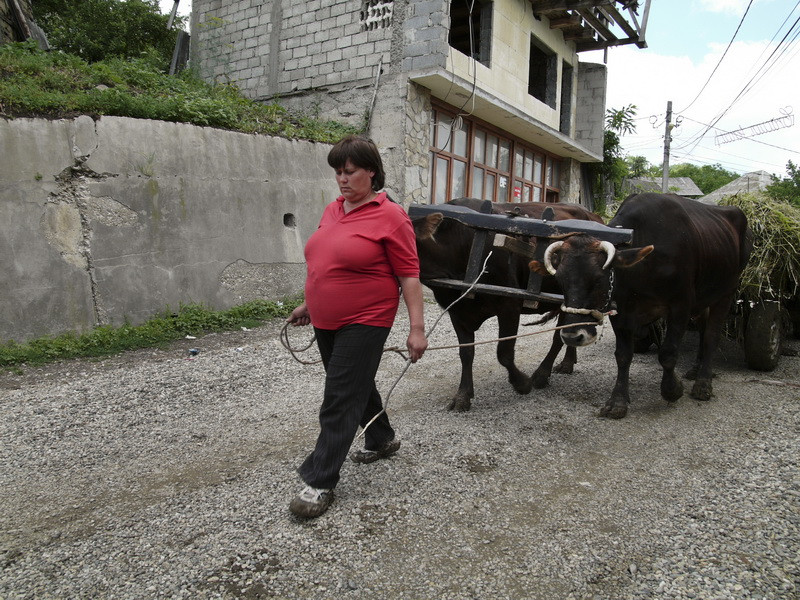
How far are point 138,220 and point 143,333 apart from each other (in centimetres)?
137

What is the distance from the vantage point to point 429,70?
956 centimetres

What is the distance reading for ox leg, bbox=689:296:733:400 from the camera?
493 cm

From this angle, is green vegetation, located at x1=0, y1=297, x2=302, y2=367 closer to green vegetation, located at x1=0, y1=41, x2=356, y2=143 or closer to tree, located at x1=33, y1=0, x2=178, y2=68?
green vegetation, located at x1=0, y1=41, x2=356, y2=143

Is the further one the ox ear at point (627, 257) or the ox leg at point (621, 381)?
the ox leg at point (621, 381)

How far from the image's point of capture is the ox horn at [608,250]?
364cm

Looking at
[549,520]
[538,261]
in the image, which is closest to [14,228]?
[538,261]

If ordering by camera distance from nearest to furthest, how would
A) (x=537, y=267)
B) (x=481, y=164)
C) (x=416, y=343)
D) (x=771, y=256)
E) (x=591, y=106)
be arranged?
(x=416, y=343) → (x=537, y=267) → (x=771, y=256) → (x=481, y=164) → (x=591, y=106)

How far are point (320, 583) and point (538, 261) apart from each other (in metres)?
2.40

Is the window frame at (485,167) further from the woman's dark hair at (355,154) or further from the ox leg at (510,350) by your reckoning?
the woman's dark hair at (355,154)

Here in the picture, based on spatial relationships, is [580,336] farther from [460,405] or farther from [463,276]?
[460,405]

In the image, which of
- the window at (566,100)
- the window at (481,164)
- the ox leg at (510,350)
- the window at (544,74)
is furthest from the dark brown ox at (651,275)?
the window at (566,100)

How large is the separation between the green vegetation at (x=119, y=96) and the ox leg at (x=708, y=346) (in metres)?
6.08

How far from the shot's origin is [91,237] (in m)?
6.45

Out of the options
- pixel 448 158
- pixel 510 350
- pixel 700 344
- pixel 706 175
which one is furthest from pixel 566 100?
pixel 706 175
